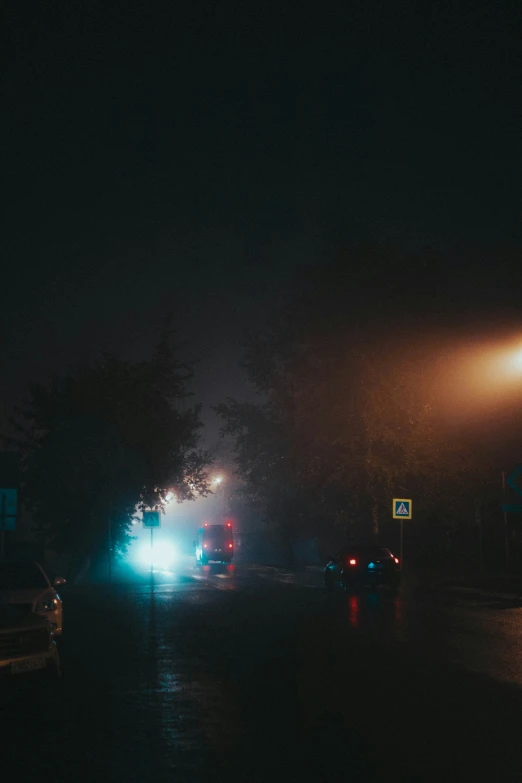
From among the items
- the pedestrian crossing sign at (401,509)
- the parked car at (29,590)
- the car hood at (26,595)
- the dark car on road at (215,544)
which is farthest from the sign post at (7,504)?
the dark car on road at (215,544)

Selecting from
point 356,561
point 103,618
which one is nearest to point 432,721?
point 103,618

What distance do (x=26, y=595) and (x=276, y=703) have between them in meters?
5.01

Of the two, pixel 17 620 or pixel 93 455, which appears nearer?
pixel 17 620

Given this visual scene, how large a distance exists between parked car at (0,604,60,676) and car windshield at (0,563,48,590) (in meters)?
2.41

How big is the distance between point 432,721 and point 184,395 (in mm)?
41163

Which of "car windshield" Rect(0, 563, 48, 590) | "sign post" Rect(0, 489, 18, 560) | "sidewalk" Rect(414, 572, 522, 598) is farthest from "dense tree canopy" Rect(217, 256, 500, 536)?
"car windshield" Rect(0, 563, 48, 590)

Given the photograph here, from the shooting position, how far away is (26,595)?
13312 mm

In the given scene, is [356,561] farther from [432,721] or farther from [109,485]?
[432,721]

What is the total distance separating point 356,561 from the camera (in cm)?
3097

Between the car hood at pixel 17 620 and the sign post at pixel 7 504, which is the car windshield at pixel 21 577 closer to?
the car hood at pixel 17 620

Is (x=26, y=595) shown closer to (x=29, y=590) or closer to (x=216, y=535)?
(x=29, y=590)

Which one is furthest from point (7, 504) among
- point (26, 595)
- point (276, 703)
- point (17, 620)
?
point (276, 703)

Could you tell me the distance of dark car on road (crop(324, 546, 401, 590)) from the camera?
30766 mm

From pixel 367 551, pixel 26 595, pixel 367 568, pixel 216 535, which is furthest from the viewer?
pixel 216 535
